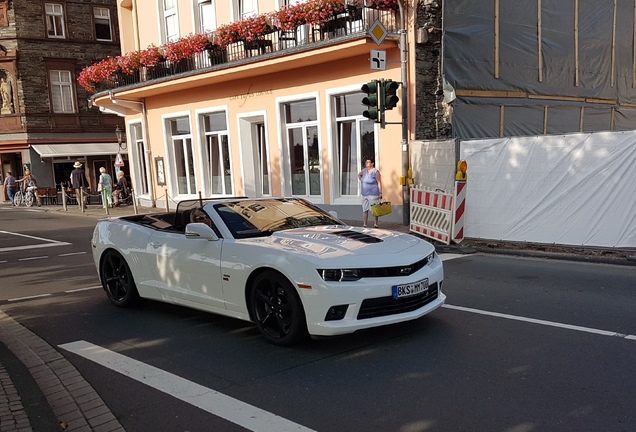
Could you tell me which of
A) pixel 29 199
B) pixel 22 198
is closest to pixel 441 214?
pixel 29 199

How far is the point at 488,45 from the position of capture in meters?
15.2

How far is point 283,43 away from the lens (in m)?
16.6

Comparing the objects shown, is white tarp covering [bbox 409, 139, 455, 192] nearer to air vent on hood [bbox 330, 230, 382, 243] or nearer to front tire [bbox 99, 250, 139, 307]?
air vent on hood [bbox 330, 230, 382, 243]

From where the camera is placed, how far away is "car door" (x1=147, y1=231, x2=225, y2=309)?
5.80 meters

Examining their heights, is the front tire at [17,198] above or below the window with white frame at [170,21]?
below

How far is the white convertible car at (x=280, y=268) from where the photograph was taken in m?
4.91

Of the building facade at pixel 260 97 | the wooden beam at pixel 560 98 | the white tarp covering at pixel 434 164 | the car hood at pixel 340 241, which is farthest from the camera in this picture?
the wooden beam at pixel 560 98

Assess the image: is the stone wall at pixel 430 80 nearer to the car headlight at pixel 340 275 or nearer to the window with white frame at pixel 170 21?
the car headlight at pixel 340 275

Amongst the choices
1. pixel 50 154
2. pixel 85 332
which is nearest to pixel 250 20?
pixel 85 332

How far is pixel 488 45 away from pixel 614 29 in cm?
664

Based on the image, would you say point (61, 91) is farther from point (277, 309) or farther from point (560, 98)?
point (277, 309)

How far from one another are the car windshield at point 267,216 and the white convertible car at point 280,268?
12 mm

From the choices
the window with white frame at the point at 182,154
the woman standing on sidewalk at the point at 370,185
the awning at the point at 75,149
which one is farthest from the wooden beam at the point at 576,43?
the awning at the point at 75,149

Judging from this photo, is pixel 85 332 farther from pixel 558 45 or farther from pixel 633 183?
pixel 558 45
